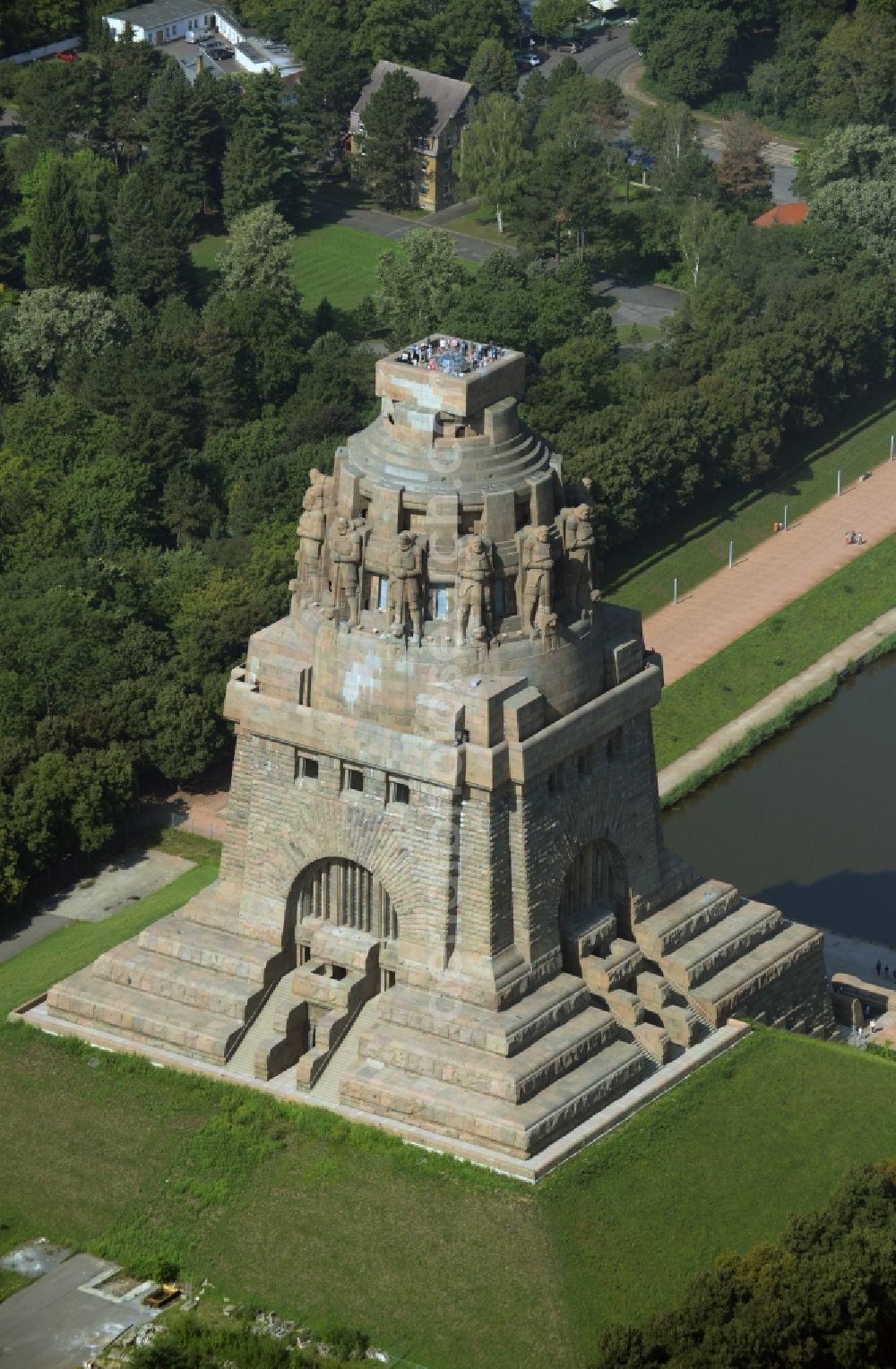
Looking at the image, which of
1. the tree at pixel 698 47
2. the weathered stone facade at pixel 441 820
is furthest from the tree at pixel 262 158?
the weathered stone facade at pixel 441 820

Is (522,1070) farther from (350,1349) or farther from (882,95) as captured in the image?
(882,95)

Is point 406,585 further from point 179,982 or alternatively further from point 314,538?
point 179,982

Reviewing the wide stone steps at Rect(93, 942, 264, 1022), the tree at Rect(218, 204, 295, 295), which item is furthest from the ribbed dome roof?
the tree at Rect(218, 204, 295, 295)

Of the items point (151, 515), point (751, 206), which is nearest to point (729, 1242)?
point (151, 515)

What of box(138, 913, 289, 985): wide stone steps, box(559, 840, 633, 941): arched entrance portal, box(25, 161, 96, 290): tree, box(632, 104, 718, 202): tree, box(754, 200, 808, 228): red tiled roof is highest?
box(559, 840, 633, 941): arched entrance portal

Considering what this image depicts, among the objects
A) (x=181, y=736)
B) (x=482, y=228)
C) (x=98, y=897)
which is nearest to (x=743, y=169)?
(x=482, y=228)

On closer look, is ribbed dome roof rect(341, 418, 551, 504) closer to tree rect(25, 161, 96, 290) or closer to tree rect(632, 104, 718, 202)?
tree rect(25, 161, 96, 290)

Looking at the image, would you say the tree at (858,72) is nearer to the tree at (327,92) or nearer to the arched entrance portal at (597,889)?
the tree at (327,92)
